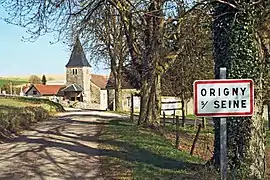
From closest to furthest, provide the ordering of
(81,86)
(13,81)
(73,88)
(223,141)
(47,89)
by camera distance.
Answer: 1. (223,141)
2. (73,88)
3. (81,86)
4. (47,89)
5. (13,81)

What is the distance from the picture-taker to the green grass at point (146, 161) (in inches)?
419

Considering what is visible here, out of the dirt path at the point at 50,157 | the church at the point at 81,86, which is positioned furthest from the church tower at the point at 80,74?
the dirt path at the point at 50,157

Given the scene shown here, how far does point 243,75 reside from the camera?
9867 millimetres

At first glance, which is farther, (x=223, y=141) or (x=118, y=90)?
(x=118, y=90)

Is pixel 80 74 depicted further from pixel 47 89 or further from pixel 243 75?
pixel 243 75

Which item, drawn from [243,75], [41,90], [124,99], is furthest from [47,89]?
[243,75]

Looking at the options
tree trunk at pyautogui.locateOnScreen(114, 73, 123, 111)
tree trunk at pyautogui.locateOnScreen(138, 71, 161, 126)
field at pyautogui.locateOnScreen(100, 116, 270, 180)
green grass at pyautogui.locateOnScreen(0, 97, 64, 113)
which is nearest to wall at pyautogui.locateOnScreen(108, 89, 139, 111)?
tree trunk at pyautogui.locateOnScreen(114, 73, 123, 111)

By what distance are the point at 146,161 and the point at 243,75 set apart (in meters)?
3.97

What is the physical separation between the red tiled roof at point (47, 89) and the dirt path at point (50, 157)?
3034 inches

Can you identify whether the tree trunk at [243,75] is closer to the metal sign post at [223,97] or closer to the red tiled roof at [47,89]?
the metal sign post at [223,97]

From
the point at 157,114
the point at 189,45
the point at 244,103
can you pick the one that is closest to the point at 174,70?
the point at 157,114

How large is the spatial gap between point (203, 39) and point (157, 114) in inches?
250

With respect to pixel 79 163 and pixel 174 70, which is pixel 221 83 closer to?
pixel 79 163

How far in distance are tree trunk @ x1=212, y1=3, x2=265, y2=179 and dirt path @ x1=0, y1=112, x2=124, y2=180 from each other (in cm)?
302
